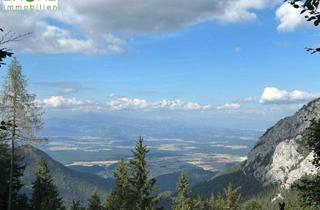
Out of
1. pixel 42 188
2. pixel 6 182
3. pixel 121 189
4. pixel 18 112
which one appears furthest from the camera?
pixel 42 188

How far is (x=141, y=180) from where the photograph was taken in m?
46.6

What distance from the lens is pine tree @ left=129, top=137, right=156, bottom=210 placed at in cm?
4638

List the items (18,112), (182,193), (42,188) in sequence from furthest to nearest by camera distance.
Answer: (182,193) < (42,188) < (18,112)

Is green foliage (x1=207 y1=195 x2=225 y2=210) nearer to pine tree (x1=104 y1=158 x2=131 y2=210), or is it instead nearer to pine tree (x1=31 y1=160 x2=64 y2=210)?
pine tree (x1=104 y1=158 x2=131 y2=210)

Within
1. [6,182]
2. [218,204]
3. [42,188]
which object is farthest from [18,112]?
[218,204]

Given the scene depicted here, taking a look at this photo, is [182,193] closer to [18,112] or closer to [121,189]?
[121,189]

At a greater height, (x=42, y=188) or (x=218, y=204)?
(x=42, y=188)

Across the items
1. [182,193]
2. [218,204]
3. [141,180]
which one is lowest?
[218,204]

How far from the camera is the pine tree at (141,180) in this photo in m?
46.4

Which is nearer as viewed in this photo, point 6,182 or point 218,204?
point 6,182

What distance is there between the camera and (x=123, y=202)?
1922 inches

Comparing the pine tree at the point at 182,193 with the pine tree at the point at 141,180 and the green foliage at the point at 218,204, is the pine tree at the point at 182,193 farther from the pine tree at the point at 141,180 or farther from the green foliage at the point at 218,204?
the pine tree at the point at 141,180

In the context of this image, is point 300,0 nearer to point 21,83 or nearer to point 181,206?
point 21,83

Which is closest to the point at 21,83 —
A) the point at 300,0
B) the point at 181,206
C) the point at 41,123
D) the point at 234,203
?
the point at 41,123
